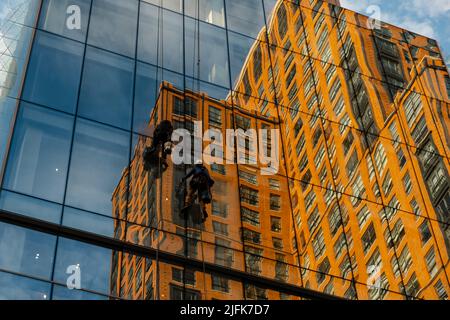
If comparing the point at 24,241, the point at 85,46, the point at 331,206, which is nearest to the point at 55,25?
the point at 85,46

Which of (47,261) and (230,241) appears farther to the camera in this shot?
(230,241)

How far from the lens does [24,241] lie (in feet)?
74.7

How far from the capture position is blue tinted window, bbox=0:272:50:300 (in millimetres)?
21672

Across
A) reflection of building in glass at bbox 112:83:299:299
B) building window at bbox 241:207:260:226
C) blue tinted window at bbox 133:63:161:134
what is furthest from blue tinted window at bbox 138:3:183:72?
building window at bbox 241:207:260:226

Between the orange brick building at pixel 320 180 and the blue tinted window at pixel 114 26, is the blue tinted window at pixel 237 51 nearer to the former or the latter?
the orange brick building at pixel 320 180

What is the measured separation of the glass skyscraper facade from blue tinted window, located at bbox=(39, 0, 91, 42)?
0.21 ft

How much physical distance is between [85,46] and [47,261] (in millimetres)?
8993

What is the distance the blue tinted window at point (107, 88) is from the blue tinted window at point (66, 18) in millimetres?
855

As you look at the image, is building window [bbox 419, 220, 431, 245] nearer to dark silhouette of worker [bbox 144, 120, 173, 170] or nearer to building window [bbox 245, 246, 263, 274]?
building window [bbox 245, 246, 263, 274]

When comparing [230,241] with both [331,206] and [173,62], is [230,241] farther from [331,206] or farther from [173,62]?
[173,62]

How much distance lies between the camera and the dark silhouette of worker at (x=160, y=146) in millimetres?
26698

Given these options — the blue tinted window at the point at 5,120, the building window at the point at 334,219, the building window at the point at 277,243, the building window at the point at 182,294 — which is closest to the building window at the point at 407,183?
the building window at the point at 334,219

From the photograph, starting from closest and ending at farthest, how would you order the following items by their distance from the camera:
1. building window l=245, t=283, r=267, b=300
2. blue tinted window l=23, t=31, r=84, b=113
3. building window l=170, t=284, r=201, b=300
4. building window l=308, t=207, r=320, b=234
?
building window l=170, t=284, r=201, b=300 → building window l=245, t=283, r=267, b=300 → blue tinted window l=23, t=31, r=84, b=113 → building window l=308, t=207, r=320, b=234

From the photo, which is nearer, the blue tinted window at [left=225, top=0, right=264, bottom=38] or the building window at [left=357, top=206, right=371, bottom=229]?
the building window at [left=357, top=206, right=371, bottom=229]
